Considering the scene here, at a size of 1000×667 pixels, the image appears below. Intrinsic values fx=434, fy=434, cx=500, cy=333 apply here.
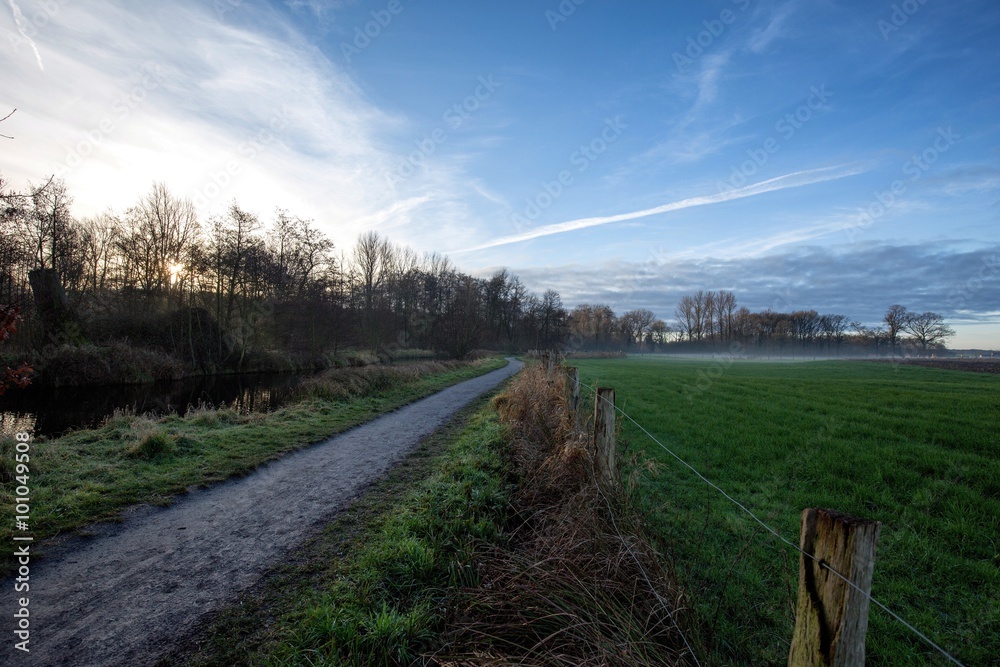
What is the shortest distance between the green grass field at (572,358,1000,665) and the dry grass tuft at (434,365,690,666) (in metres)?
0.34

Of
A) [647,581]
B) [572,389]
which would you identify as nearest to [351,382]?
[572,389]

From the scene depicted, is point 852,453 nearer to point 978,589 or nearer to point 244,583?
point 978,589

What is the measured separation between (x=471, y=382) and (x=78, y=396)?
50.6ft

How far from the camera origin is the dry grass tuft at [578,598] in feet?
8.63

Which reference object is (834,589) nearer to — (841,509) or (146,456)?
(841,509)

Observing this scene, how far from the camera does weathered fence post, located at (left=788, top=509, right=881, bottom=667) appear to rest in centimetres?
154

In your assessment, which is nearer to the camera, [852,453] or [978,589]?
[978,589]

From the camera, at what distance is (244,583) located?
3818mm

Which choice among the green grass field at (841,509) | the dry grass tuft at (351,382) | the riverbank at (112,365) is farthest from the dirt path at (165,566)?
the riverbank at (112,365)

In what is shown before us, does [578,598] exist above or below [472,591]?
above

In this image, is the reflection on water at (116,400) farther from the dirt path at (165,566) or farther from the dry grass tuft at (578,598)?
the dry grass tuft at (578,598)

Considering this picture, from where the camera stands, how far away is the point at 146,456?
708 cm

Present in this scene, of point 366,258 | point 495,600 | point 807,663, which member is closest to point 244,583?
point 495,600

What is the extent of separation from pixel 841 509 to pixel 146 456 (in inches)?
Result: 414
